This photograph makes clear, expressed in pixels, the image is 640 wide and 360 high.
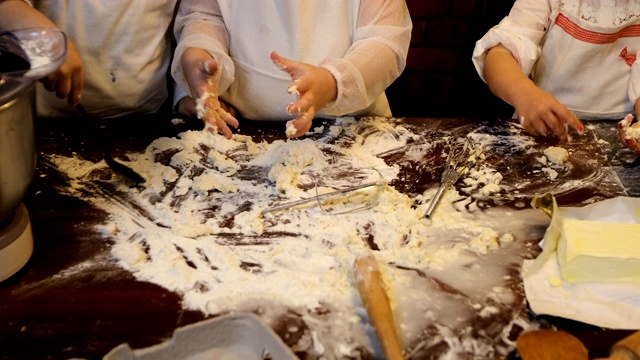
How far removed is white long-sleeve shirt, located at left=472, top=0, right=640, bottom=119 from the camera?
122cm

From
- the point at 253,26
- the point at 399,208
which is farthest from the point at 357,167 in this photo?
the point at 253,26

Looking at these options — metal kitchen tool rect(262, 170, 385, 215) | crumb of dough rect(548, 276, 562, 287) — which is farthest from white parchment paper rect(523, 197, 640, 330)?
metal kitchen tool rect(262, 170, 385, 215)

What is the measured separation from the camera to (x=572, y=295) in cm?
75

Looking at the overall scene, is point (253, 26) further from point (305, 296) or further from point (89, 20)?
point (305, 296)

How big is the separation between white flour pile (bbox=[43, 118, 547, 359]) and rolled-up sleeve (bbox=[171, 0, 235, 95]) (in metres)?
0.13

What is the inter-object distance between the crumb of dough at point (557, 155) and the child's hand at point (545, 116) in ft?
0.08

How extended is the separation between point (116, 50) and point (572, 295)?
0.99 meters

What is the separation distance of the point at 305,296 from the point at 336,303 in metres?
0.05

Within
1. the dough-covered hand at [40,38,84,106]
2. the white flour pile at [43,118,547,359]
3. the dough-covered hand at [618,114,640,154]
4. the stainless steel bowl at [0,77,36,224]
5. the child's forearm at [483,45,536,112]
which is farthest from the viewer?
the child's forearm at [483,45,536,112]

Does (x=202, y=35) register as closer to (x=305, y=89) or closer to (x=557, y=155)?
(x=305, y=89)

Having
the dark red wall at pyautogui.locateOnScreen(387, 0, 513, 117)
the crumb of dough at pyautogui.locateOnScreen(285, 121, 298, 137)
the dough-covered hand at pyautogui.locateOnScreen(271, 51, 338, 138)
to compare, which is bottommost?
the dark red wall at pyautogui.locateOnScreen(387, 0, 513, 117)

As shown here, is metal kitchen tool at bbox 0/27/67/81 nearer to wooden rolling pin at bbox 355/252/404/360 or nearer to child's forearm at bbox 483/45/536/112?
wooden rolling pin at bbox 355/252/404/360

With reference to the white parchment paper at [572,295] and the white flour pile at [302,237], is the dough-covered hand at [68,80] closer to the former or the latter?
the white flour pile at [302,237]

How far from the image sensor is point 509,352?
2.19 feet
